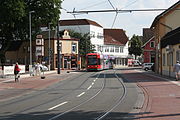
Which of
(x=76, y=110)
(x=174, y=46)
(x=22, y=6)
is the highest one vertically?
(x=22, y=6)

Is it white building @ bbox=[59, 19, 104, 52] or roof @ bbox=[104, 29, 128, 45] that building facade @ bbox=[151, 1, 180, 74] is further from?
roof @ bbox=[104, 29, 128, 45]

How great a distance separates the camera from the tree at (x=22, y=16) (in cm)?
5250

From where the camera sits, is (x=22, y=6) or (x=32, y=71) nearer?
(x=32, y=71)

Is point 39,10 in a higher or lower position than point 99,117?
higher

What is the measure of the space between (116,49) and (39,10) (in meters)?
60.5

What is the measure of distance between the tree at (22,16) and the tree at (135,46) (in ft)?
212

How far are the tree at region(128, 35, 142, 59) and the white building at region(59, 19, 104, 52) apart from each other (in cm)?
1839

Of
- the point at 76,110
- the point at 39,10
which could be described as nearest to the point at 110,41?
the point at 39,10

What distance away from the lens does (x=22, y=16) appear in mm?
53531

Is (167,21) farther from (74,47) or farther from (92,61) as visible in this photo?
(74,47)

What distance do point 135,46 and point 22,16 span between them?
244ft

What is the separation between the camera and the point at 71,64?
79.6m

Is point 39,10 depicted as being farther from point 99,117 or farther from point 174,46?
point 99,117

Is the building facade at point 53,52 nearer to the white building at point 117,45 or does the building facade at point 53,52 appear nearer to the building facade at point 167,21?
the white building at point 117,45
